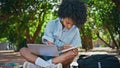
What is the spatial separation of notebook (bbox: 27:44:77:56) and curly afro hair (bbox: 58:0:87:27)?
0.47 m

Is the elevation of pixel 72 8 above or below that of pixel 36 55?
above

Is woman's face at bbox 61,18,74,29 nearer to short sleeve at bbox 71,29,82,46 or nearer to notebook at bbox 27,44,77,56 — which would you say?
short sleeve at bbox 71,29,82,46

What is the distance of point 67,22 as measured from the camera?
4734 mm

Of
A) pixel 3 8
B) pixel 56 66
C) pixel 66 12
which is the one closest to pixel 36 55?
pixel 56 66

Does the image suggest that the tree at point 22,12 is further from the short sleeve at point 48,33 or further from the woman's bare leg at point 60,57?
the woman's bare leg at point 60,57

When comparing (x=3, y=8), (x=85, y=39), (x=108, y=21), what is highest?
(x=3, y=8)

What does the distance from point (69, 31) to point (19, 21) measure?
19957 millimetres

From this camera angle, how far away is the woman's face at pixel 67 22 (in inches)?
185

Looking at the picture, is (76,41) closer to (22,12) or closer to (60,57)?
(60,57)

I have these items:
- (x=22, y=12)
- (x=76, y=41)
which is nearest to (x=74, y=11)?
(x=76, y=41)

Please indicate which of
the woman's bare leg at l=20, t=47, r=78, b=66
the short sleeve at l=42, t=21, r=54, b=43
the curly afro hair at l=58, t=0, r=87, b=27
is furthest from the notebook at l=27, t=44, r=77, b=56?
the curly afro hair at l=58, t=0, r=87, b=27

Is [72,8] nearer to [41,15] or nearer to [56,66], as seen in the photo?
[56,66]

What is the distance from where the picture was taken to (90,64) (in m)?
5.11

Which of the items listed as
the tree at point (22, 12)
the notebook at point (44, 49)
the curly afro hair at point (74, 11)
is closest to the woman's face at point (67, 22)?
the curly afro hair at point (74, 11)
